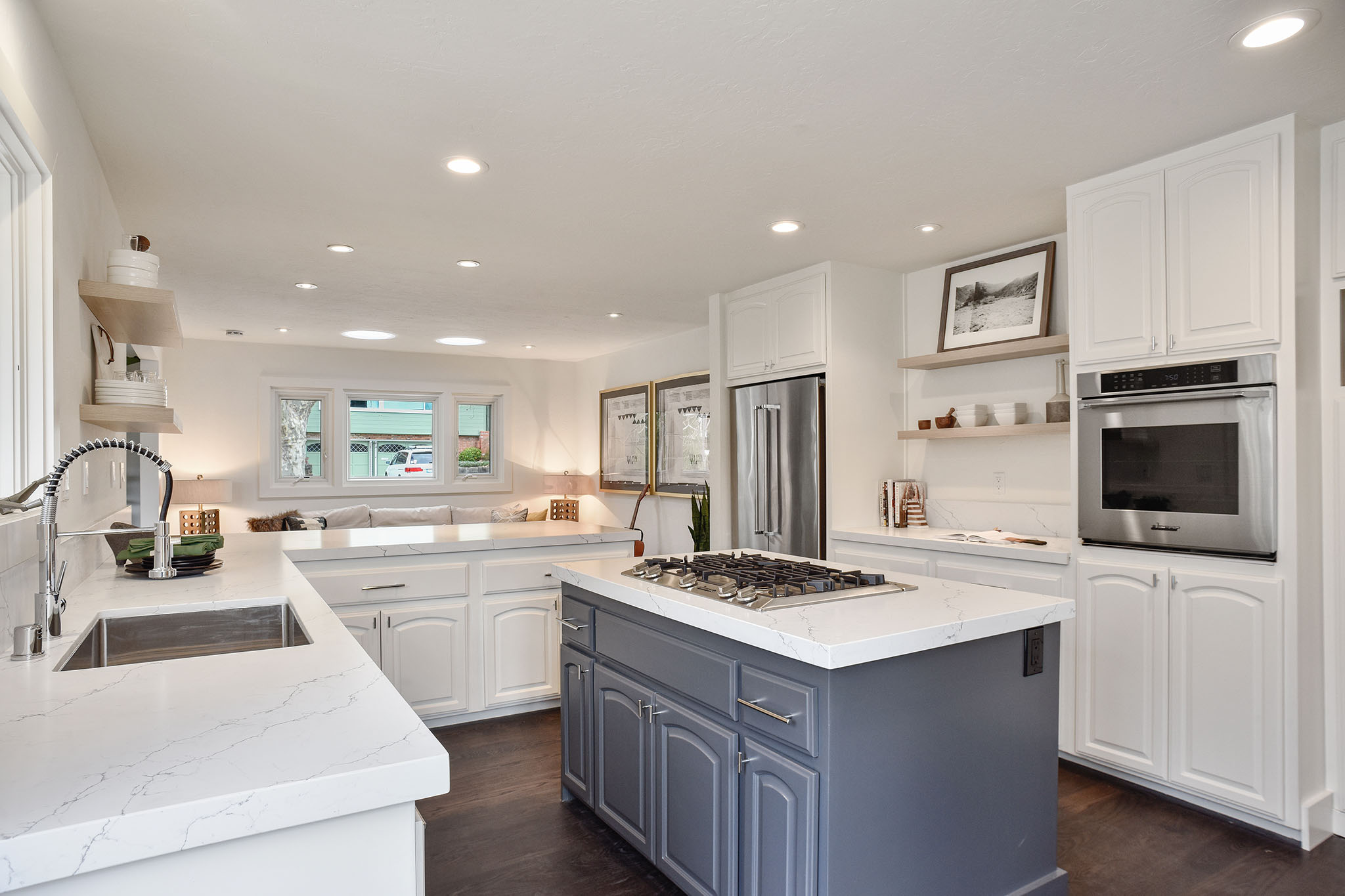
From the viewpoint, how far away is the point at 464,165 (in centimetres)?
277

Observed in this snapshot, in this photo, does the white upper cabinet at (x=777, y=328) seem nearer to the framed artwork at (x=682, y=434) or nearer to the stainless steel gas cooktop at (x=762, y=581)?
the framed artwork at (x=682, y=434)

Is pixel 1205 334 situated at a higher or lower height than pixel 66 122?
lower

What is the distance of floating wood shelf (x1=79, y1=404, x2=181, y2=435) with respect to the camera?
7.70 feet

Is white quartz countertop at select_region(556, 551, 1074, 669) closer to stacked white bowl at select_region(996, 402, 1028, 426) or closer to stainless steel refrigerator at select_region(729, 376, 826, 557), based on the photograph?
stacked white bowl at select_region(996, 402, 1028, 426)

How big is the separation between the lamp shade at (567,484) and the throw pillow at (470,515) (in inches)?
25.1

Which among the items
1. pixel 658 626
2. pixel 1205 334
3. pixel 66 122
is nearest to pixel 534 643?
pixel 658 626

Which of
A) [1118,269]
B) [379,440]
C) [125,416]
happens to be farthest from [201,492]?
[1118,269]

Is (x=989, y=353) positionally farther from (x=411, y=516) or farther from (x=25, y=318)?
(x=411, y=516)

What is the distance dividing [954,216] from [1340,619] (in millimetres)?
2009

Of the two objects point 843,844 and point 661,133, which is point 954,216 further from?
point 843,844

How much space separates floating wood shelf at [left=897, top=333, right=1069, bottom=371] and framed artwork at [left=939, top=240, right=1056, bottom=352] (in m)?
0.07

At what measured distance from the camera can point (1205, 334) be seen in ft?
8.60

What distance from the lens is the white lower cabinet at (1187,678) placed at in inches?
98.2

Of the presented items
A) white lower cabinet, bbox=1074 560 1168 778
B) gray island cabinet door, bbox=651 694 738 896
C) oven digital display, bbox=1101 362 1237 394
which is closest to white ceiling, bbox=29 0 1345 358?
oven digital display, bbox=1101 362 1237 394
